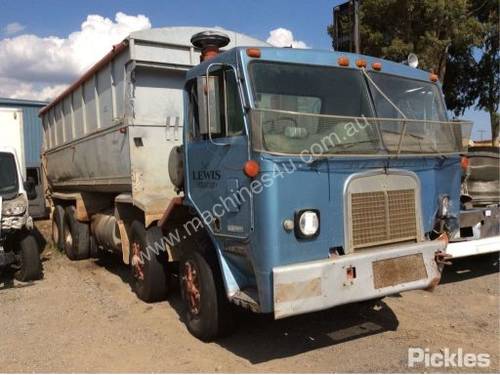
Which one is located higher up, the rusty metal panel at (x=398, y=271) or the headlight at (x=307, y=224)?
the headlight at (x=307, y=224)

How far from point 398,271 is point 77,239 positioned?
6.66m

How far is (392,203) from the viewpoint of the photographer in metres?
4.46

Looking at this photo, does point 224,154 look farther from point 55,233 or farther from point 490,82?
point 490,82

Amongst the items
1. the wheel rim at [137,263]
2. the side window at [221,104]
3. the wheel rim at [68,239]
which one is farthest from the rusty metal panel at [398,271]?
the wheel rim at [68,239]

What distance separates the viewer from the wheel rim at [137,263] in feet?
20.7

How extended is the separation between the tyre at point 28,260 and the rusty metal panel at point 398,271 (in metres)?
5.68

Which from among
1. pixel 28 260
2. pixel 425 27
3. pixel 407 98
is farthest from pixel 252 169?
pixel 425 27

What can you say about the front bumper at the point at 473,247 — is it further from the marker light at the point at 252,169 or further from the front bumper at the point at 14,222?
the front bumper at the point at 14,222

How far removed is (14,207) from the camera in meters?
7.70

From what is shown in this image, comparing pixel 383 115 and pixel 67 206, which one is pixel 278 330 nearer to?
pixel 383 115

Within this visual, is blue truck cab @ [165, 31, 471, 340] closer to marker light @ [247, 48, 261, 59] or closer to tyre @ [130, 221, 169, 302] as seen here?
marker light @ [247, 48, 261, 59]

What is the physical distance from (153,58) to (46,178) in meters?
6.69

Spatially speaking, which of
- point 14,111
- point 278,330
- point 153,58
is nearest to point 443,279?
point 278,330

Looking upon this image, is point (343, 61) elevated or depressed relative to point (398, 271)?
elevated
